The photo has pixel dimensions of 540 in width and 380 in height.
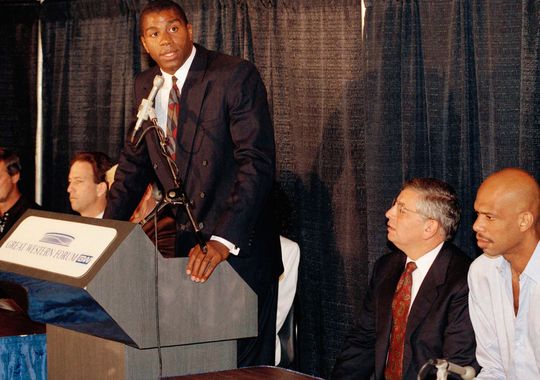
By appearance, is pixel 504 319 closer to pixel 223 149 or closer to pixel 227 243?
pixel 227 243

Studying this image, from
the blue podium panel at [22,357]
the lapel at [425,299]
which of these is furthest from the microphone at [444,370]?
the blue podium panel at [22,357]

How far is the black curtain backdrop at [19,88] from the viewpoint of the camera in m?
7.16

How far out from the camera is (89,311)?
2.99m

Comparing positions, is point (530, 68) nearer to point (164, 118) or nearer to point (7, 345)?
point (164, 118)

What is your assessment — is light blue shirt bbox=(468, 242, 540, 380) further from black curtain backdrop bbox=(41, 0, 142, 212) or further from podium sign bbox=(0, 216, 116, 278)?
black curtain backdrop bbox=(41, 0, 142, 212)

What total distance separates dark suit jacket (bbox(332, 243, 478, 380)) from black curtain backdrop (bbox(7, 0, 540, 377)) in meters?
0.58

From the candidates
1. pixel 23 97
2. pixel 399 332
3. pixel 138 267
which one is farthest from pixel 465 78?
pixel 23 97

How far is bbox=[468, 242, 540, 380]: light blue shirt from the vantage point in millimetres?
3357

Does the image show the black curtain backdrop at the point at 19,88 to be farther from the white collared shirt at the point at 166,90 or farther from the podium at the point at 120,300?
the podium at the point at 120,300

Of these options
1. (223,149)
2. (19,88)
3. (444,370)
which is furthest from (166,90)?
(19,88)

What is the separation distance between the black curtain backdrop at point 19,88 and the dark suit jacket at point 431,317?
3.85 metres

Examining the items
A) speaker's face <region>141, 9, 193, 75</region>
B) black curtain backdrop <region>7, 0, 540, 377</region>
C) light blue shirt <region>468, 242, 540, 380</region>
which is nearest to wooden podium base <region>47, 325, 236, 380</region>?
light blue shirt <region>468, 242, 540, 380</region>

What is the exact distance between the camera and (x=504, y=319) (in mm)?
3443

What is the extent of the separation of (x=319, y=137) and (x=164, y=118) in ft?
5.16
